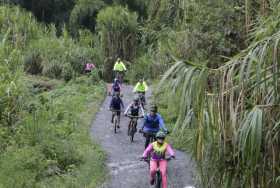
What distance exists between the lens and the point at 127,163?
43.7ft

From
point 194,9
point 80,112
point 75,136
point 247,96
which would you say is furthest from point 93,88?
point 247,96

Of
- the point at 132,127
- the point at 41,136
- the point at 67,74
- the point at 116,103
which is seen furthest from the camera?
the point at 67,74

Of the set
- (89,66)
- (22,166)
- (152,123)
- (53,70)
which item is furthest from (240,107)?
(53,70)

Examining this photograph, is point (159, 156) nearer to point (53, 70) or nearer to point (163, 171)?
point (163, 171)

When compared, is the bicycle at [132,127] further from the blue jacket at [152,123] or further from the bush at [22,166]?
the bush at [22,166]

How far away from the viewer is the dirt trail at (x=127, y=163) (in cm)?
1175

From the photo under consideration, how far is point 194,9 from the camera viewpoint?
1420cm

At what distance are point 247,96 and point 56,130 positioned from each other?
911 cm

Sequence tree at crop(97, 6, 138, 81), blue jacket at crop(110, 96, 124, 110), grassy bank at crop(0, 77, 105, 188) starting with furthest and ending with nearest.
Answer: tree at crop(97, 6, 138, 81), blue jacket at crop(110, 96, 124, 110), grassy bank at crop(0, 77, 105, 188)

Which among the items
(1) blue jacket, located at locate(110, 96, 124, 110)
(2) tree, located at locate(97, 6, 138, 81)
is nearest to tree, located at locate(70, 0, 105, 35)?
(2) tree, located at locate(97, 6, 138, 81)

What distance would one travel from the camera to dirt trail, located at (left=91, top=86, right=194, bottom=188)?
38.6 ft

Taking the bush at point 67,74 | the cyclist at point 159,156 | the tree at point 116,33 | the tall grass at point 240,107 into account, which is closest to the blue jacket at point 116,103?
the cyclist at point 159,156

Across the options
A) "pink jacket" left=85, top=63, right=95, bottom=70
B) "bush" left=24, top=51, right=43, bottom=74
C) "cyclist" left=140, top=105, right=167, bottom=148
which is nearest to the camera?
"cyclist" left=140, top=105, right=167, bottom=148

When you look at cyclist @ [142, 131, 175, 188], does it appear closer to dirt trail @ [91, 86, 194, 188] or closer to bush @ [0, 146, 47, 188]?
dirt trail @ [91, 86, 194, 188]
